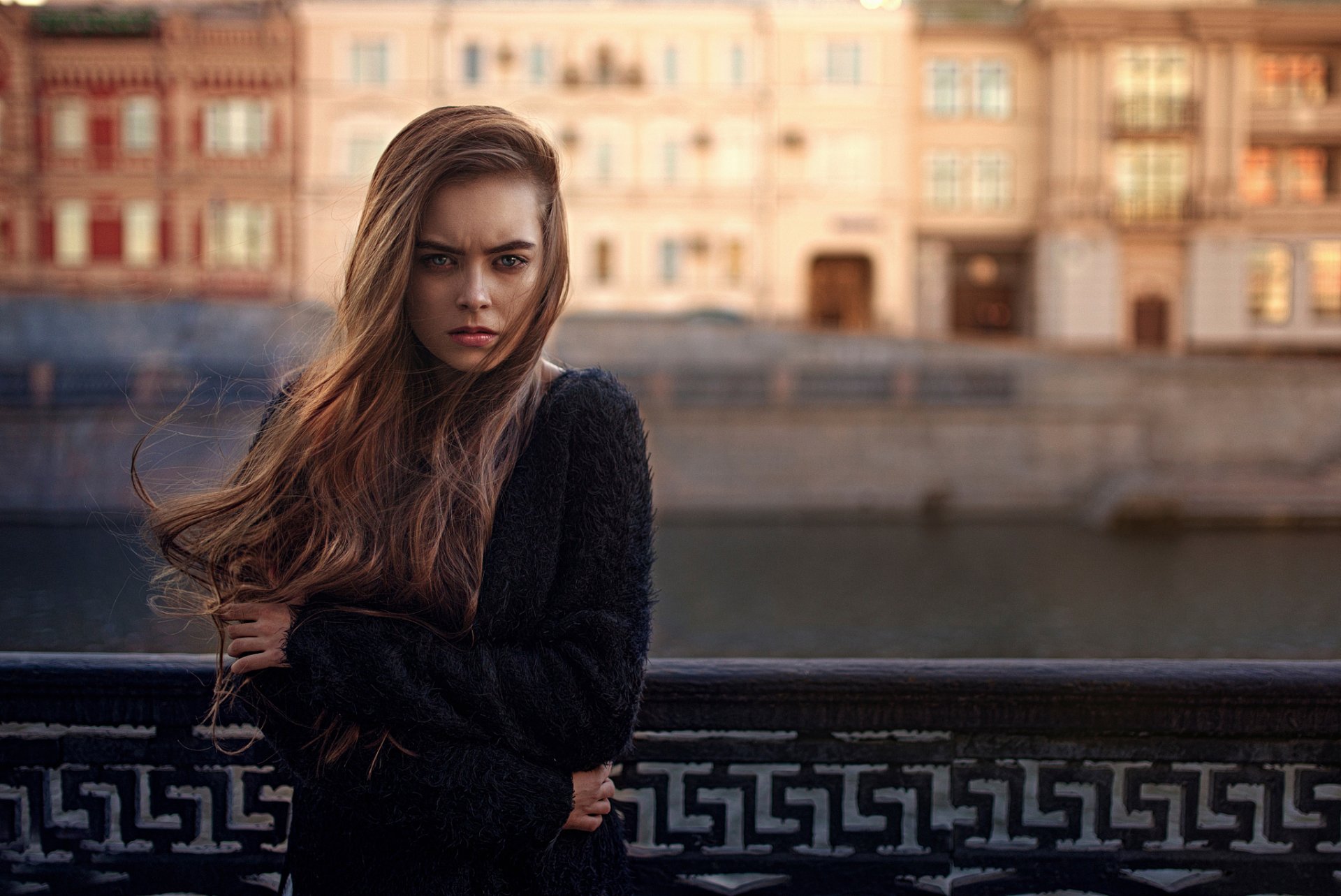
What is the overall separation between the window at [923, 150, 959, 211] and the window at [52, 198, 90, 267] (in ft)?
82.6

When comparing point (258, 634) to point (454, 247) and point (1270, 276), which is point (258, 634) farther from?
point (1270, 276)

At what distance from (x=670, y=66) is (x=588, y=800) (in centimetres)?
3442

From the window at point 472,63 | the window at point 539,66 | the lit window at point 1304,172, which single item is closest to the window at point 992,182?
the lit window at point 1304,172

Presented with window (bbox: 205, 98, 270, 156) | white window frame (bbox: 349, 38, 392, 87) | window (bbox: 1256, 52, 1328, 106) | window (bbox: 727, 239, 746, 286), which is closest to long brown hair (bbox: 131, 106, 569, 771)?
window (bbox: 727, 239, 746, 286)

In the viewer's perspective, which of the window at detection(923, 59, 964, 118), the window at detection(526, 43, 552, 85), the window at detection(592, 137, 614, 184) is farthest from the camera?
the window at detection(923, 59, 964, 118)

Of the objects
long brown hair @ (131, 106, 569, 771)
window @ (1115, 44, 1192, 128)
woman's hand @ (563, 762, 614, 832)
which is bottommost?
woman's hand @ (563, 762, 614, 832)

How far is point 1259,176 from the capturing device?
3381 cm

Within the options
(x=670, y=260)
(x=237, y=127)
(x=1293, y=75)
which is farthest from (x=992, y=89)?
(x=237, y=127)

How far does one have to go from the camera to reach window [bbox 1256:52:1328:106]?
33.7 meters

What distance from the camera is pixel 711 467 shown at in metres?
22.5

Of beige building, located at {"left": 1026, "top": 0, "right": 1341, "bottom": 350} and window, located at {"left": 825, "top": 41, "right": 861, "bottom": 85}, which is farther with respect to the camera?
window, located at {"left": 825, "top": 41, "right": 861, "bottom": 85}

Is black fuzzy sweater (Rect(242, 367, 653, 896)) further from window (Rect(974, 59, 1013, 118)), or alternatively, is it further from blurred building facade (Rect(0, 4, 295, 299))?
window (Rect(974, 59, 1013, 118))

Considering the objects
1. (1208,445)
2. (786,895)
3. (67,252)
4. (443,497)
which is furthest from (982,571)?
(67,252)

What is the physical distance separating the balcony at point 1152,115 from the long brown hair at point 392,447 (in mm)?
35327
